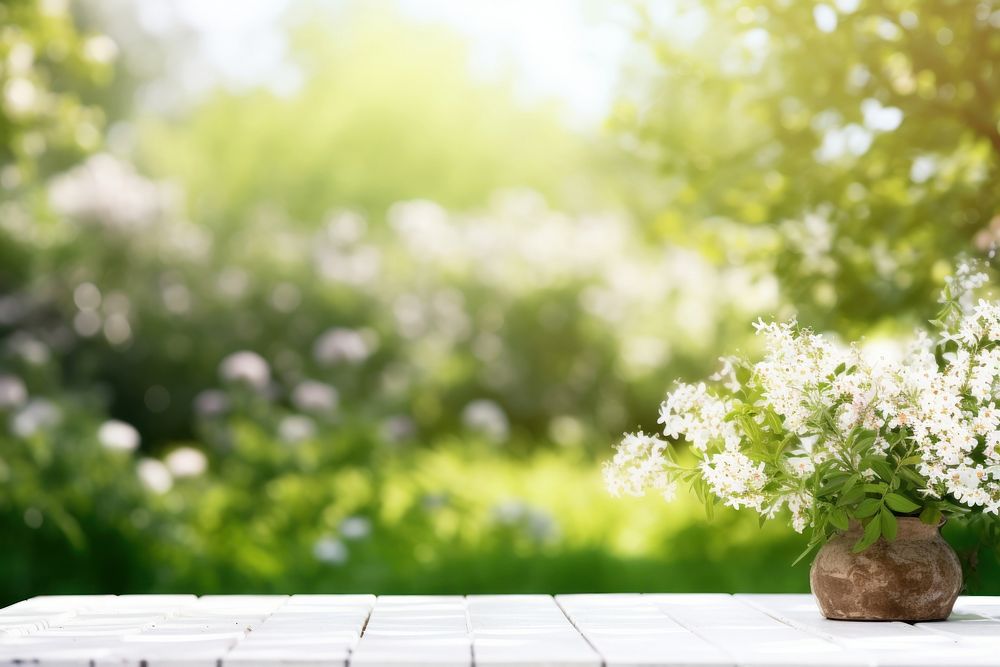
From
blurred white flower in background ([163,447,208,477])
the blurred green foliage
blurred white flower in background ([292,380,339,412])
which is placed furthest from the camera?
the blurred green foliage

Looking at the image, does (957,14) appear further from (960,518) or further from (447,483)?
(447,483)

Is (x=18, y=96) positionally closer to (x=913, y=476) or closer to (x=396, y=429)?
(x=396, y=429)

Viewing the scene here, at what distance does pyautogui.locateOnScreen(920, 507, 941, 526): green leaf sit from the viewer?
9.07ft

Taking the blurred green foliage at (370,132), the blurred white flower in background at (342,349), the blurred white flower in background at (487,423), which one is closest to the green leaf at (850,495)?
the blurred white flower in background at (487,423)

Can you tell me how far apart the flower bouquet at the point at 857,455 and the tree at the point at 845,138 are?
67.4 inches

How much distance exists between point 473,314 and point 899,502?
737cm

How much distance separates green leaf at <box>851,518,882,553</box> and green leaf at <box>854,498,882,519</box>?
2 cm

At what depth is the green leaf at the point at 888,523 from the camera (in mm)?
2691

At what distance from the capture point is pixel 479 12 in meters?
23.0

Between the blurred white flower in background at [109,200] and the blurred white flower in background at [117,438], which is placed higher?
the blurred white flower in background at [109,200]

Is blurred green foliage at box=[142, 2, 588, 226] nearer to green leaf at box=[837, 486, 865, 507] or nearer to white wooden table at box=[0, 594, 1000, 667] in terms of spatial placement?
white wooden table at box=[0, 594, 1000, 667]

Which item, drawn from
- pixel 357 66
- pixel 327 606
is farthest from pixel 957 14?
pixel 357 66

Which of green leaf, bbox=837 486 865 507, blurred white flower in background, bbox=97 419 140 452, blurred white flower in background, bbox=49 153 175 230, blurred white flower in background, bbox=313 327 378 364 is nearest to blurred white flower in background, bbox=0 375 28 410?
blurred white flower in background, bbox=97 419 140 452

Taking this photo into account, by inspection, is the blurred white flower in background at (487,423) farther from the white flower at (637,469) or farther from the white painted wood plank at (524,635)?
the white flower at (637,469)
